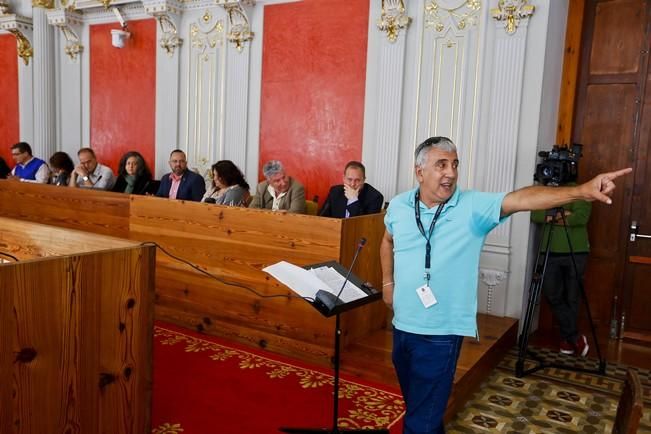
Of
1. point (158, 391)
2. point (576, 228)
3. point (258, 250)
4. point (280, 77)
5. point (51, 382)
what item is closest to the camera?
point (51, 382)

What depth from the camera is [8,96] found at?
766 centimetres

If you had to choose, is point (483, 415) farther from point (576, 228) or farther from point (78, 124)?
point (78, 124)

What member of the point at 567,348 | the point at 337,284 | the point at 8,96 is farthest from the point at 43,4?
the point at 567,348

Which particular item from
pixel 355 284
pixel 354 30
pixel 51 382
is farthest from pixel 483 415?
pixel 354 30

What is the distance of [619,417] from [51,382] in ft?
5.69

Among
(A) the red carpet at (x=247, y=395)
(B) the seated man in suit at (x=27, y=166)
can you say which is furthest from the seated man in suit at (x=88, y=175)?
(A) the red carpet at (x=247, y=395)

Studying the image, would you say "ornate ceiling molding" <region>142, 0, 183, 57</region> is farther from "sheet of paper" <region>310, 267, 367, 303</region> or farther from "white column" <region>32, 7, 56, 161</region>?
"sheet of paper" <region>310, 267, 367, 303</region>

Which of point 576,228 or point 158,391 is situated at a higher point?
point 576,228

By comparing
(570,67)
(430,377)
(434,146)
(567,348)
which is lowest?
(567,348)

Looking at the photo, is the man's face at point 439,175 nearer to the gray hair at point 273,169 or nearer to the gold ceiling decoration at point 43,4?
the gray hair at point 273,169

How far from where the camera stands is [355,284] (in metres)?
2.36

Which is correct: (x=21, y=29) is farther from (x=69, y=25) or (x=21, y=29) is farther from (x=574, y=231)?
(x=574, y=231)

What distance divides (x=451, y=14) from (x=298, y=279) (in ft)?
10.4

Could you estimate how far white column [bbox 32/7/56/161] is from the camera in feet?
23.3
